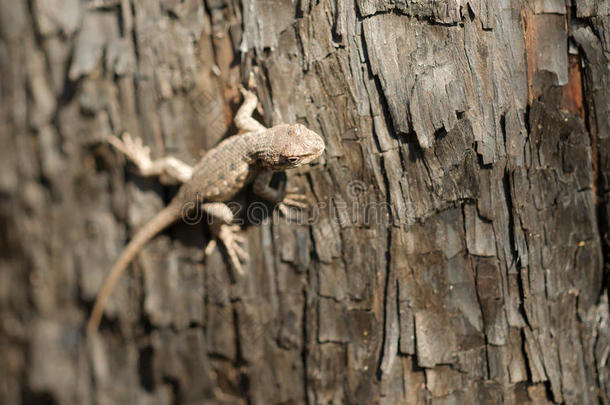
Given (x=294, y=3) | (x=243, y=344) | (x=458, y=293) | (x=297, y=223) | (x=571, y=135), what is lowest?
(x=243, y=344)

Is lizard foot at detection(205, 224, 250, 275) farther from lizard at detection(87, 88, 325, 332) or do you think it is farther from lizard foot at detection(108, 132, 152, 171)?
lizard foot at detection(108, 132, 152, 171)

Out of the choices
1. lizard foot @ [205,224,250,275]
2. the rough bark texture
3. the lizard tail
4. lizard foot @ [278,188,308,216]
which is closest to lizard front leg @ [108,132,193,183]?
the rough bark texture

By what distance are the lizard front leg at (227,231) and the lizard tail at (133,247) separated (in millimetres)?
368

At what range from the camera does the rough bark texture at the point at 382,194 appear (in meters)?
2.81

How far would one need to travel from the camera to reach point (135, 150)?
391cm

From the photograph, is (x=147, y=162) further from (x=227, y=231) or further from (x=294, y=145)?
(x=294, y=145)

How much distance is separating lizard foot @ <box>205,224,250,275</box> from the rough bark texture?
3.6 inches

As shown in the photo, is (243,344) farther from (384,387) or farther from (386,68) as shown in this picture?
(386,68)

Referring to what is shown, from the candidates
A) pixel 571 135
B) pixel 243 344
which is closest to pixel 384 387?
pixel 243 344

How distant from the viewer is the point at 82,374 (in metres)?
4.85

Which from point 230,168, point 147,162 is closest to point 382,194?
point 230,168

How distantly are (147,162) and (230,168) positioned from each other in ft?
3.13

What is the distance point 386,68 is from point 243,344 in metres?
2.39

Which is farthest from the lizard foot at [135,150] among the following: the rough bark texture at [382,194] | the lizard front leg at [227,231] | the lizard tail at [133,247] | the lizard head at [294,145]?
Result: the lizard head at [294,145]
